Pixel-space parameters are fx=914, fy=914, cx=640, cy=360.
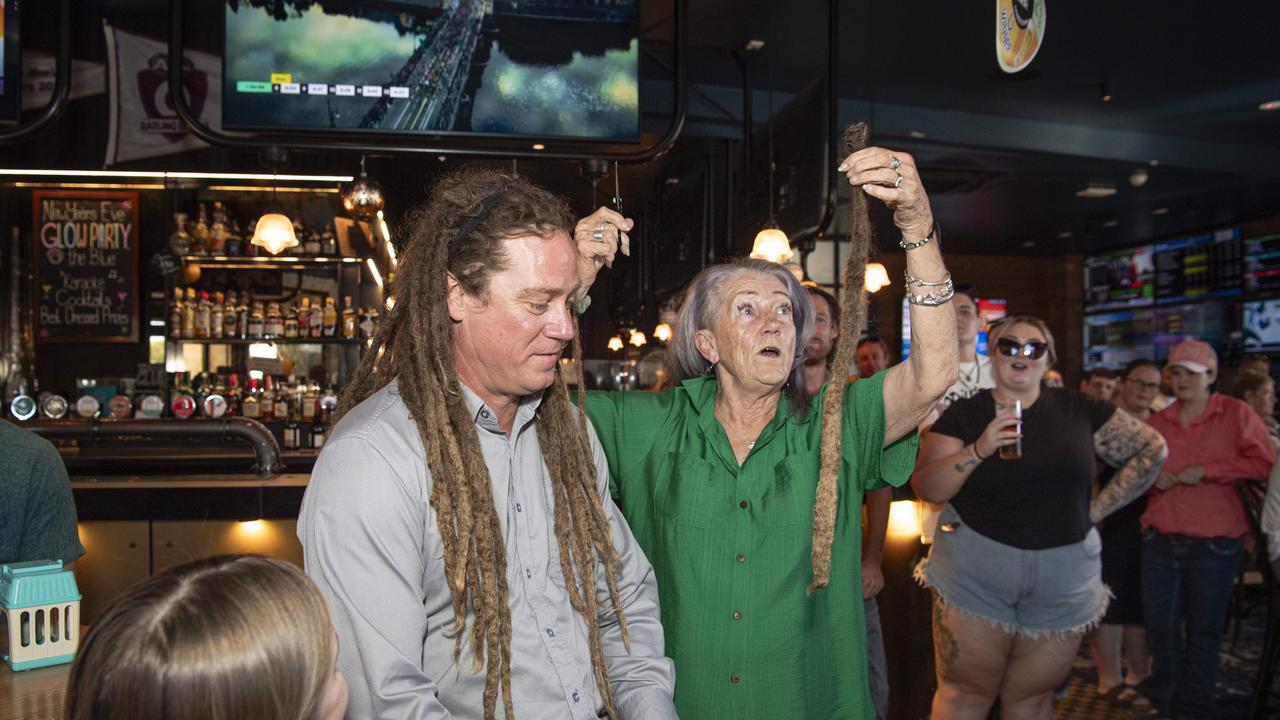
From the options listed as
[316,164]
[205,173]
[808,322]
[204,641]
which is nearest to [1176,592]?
[808,322]

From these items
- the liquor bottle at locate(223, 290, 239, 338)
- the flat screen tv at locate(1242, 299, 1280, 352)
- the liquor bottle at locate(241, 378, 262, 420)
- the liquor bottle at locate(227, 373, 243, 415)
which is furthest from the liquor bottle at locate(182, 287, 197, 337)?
the flat screen tv at locate(1242, 299, 1280, 352)

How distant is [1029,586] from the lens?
298 centimetres

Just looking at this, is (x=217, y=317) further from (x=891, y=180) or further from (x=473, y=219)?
(x=891, y=180)

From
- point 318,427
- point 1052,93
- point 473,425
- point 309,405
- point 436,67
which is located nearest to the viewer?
point 473,425

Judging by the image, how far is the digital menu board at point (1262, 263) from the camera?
1040cm

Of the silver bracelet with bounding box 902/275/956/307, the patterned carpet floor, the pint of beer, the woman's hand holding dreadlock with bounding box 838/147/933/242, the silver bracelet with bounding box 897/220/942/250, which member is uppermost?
the woman's hand holding dreadlock with bounding box 838/147/933/242

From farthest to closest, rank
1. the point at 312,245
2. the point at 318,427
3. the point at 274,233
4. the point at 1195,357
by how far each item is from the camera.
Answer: the point at 312,245
the point at 318,427
the point at 274,233
the point at 1195,357

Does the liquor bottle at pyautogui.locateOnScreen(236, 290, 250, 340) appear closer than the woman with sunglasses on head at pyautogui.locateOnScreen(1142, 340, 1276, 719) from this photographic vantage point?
No

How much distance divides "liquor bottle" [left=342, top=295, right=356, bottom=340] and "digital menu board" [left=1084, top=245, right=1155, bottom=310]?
10.5 metres

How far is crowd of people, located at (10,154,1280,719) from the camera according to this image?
1.02 m

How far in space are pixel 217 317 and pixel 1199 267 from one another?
36.9 feet

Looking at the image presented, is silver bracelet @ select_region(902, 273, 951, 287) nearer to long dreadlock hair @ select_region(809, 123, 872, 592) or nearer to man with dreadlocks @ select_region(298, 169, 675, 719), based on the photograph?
long dreadlock hair @ select_region(809, 123, 872, 592)

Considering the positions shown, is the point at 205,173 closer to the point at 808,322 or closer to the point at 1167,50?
the point at 808,322

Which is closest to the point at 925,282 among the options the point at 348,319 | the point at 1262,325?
the point at 348,319
